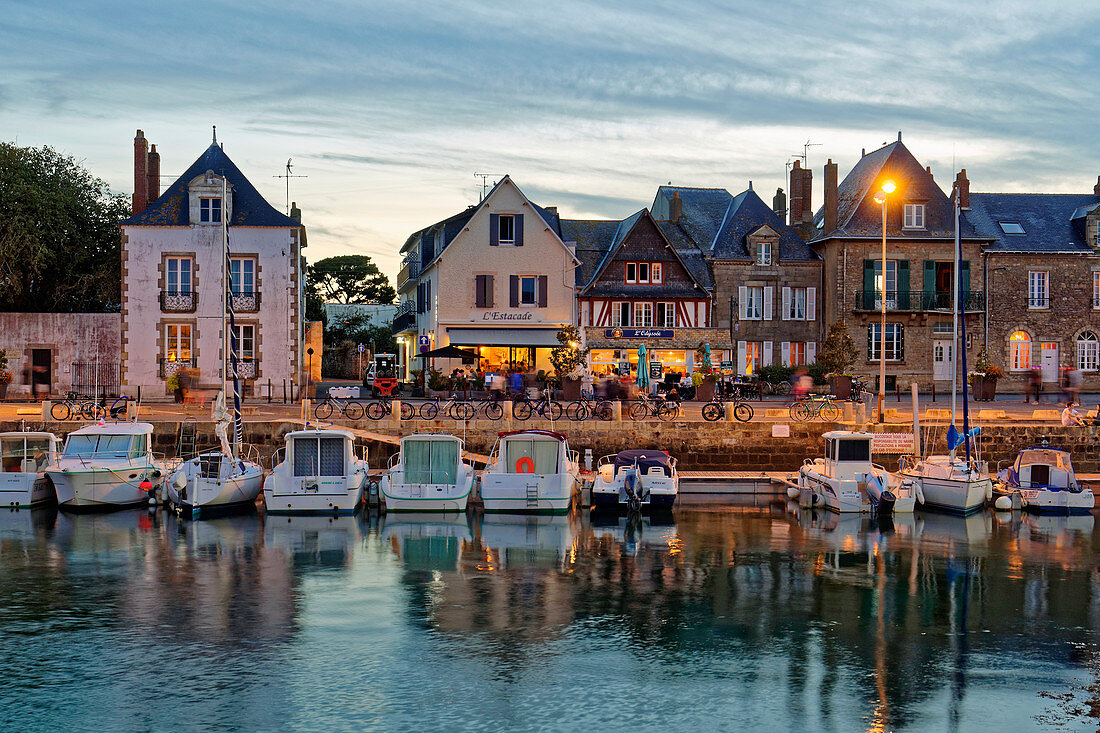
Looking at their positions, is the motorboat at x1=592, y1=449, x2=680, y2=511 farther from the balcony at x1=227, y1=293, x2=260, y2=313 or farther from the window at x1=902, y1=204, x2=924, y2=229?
the window at x1=902, y1=204, x2=924, y2=229

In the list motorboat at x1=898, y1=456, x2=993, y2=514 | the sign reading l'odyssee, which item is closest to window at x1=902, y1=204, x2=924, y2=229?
the sign reading l'odyssee

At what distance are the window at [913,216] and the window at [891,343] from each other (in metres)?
5.33

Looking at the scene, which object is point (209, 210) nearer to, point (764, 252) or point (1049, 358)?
point (764, 252)

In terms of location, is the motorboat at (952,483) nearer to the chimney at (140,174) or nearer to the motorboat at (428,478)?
the motorboat at (428,478)

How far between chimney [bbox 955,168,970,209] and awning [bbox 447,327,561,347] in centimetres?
2341

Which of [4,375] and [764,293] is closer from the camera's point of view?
[4,375]

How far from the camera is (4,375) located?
44.2m

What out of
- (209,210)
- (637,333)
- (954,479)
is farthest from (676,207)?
(954,479)

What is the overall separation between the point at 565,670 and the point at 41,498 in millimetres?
21894

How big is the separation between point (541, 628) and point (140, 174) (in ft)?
125

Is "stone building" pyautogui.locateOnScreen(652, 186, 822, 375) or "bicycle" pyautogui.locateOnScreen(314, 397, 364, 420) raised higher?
"stone building" pyautogui.locateOnScreen(652, 186, 822, 375)

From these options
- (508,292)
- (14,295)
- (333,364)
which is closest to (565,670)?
(508,292)

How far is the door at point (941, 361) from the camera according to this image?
56.5m

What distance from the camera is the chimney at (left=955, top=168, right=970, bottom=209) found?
196 feet
